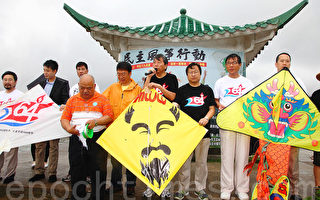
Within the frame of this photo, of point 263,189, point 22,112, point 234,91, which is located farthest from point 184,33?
point 263,189

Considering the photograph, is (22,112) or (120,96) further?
(22,112)

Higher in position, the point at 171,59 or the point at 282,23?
the point at 282,23

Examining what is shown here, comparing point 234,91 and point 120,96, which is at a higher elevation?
point 234,91

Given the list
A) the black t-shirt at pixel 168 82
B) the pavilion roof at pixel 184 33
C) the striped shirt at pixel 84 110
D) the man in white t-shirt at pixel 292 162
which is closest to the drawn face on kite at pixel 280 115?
the man in white t-shirt at pixel 292 162

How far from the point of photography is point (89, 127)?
2760mm

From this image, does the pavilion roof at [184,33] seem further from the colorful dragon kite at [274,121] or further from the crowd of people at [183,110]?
the colorful dragon kite at [274,121]

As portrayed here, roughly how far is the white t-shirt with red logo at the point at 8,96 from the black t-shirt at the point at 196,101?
9.60 feet

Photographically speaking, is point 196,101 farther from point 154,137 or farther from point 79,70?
point 79,70

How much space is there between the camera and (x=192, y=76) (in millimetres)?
3100

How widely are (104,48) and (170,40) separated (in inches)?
90.6

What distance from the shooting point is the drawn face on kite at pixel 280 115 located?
2.80 metres

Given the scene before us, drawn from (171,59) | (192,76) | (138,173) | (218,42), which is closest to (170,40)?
(171,59)

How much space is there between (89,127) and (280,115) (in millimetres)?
2403

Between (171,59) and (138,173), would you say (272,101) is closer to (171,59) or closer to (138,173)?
(138,173)
